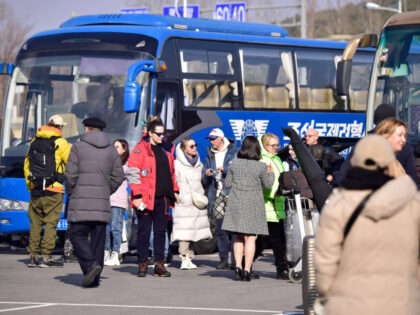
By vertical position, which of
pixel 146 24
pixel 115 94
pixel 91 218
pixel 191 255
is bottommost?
pixel 191 255

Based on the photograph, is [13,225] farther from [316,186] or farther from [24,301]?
[316,186]

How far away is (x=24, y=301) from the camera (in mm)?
10883

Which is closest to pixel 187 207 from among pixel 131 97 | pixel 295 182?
pixel 131 97

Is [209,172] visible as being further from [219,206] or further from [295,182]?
[295,182]

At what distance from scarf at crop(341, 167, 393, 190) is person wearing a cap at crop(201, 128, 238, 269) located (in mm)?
9197

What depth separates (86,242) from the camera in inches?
475

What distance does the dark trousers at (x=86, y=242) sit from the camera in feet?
39.2

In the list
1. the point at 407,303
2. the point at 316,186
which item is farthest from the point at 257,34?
the point at 407,303

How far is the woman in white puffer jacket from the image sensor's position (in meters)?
14.4

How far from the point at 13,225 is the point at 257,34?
20.1 feet

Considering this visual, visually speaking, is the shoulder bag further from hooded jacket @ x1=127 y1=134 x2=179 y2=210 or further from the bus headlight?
the bus headlight

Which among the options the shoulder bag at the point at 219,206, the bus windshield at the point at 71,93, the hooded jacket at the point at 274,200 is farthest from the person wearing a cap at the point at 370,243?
the bus windshield at the point at 71,93

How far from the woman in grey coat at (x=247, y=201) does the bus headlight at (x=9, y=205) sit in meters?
4.89

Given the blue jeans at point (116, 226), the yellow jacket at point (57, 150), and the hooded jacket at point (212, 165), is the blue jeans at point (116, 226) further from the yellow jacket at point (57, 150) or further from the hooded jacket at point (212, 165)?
the hooded jacket at point (212, 165)
